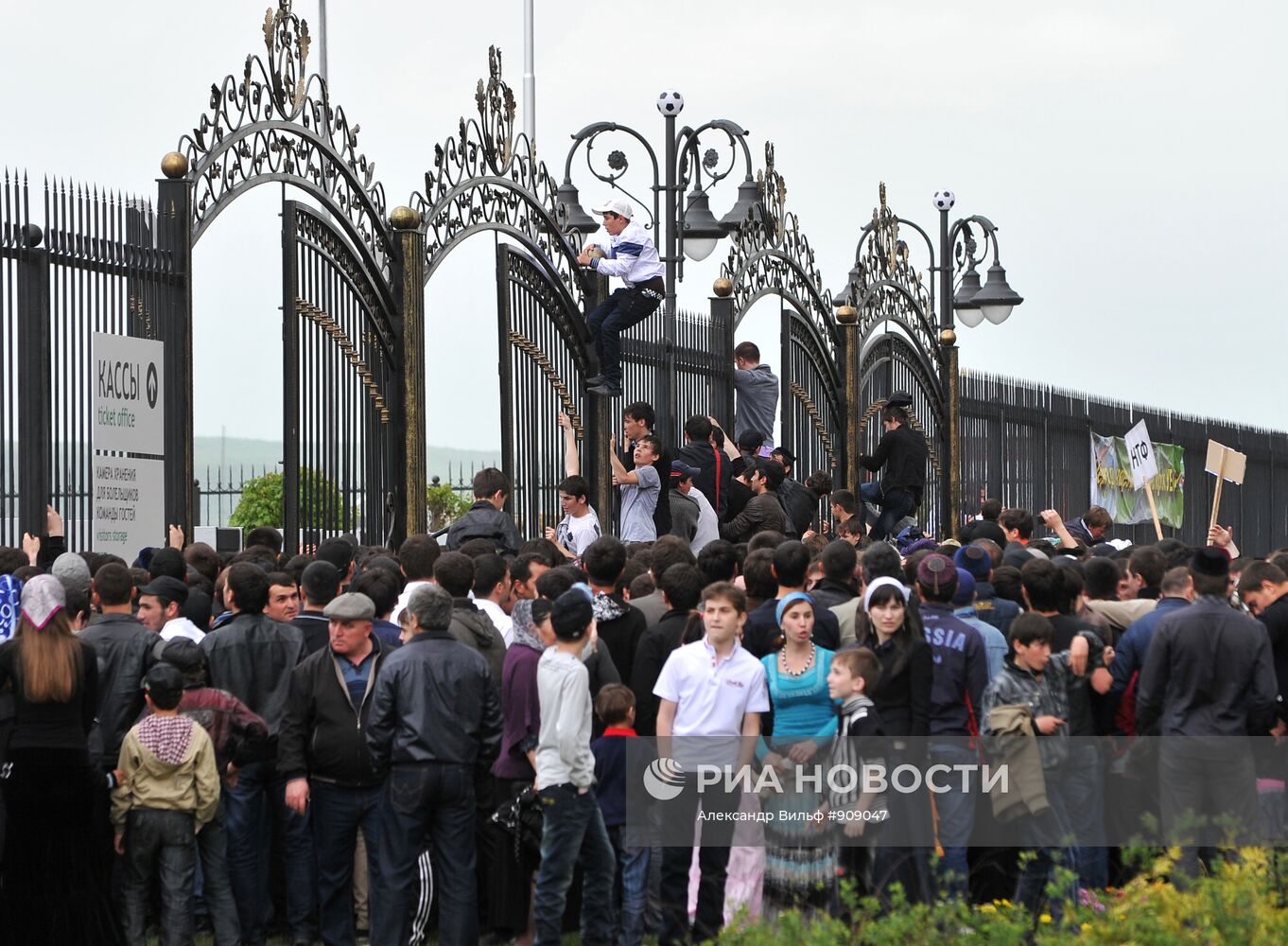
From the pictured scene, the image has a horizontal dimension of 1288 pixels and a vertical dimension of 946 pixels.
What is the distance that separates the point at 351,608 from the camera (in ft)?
28.7

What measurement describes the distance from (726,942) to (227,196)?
27.4 ft

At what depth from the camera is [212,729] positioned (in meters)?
8.78

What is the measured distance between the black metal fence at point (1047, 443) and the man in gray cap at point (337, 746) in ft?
54.6

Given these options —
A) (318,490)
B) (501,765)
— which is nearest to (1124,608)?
(501,765)

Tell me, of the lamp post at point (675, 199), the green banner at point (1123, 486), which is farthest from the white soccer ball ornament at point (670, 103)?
the green banner at point (1123, 486)

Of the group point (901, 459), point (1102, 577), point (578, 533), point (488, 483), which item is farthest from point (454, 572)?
point (901, 459)

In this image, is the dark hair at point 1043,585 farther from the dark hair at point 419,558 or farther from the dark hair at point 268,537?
the dark hair at point 268,537

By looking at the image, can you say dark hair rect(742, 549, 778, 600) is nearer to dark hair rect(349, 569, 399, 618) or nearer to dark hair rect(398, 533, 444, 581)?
dark hair rect(398, 533, 444, 581)

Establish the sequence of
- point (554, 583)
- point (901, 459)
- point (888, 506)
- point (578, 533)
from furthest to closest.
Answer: point (888, 506) < point (901, 459) < point (578, 533) < point (554, 583)

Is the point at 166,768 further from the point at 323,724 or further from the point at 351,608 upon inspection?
the point at 351,608

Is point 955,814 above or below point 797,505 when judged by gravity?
below

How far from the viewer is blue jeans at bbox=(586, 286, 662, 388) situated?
54.0ft

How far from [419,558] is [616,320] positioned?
22.4 ft

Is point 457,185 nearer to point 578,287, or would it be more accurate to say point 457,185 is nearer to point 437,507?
point 578,287
